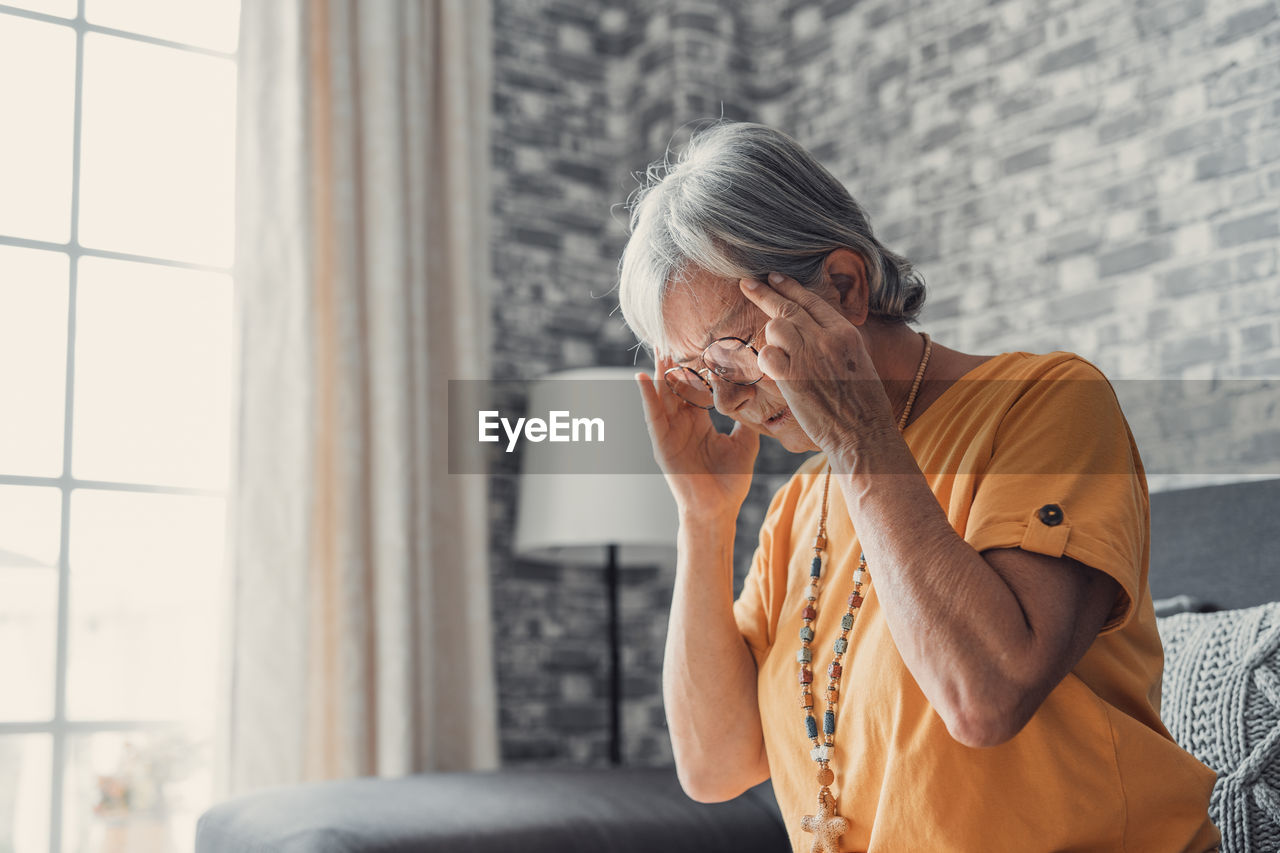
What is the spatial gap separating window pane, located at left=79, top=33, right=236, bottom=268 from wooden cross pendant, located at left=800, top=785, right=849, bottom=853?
235cm

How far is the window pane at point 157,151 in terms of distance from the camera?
299cm

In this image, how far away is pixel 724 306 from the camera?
52.0 inches

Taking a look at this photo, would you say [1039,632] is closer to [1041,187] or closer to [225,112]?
[1041,187]

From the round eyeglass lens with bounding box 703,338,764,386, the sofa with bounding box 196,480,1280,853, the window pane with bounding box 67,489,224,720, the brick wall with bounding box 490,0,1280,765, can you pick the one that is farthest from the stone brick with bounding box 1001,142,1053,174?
the window pane with bounding box 67,489,224,720

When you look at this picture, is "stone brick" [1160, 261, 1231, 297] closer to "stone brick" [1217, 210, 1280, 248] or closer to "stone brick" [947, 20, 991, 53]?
"stone brick" [1217, 210, 1280, 248]

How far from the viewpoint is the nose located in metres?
1.38

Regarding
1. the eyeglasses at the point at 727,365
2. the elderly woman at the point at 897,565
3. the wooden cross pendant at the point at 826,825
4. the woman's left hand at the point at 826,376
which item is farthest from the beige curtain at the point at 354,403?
the woman's left hand at the point at 826,376

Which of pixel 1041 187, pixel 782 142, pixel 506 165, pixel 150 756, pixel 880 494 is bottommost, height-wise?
pixel 150 756

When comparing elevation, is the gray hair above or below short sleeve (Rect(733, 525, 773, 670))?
above

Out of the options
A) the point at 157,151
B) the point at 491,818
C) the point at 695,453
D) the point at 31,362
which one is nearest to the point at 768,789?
the point at 491,818

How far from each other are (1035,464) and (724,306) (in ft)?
1.21

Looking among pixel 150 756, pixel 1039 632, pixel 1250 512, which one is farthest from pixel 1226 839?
pixel 150 756

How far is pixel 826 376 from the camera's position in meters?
1.17

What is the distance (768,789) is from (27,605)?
1.65m
